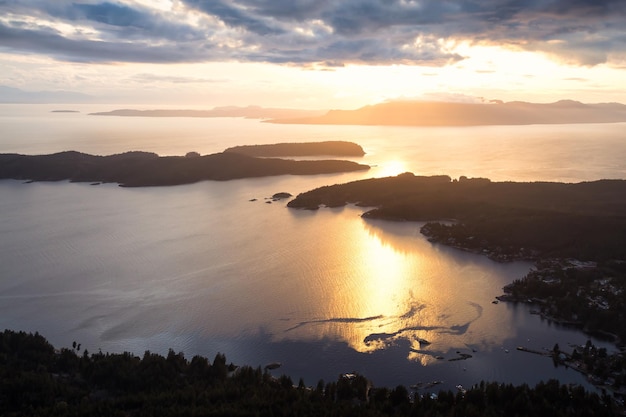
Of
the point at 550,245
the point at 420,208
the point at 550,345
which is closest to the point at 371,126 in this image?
the point at 420,208

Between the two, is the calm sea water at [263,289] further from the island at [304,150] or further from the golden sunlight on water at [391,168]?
the island at [304,150]

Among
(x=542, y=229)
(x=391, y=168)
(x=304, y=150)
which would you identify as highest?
(x=304, y=150)

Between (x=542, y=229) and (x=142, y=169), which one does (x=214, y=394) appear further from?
(x=142, y=169)

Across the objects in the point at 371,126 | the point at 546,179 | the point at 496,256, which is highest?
the point at 371,126

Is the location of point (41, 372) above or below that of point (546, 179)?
below

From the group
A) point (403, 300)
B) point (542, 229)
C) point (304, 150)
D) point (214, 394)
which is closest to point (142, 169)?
point (304, 150)

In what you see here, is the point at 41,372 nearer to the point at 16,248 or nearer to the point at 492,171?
the point at 16,248
